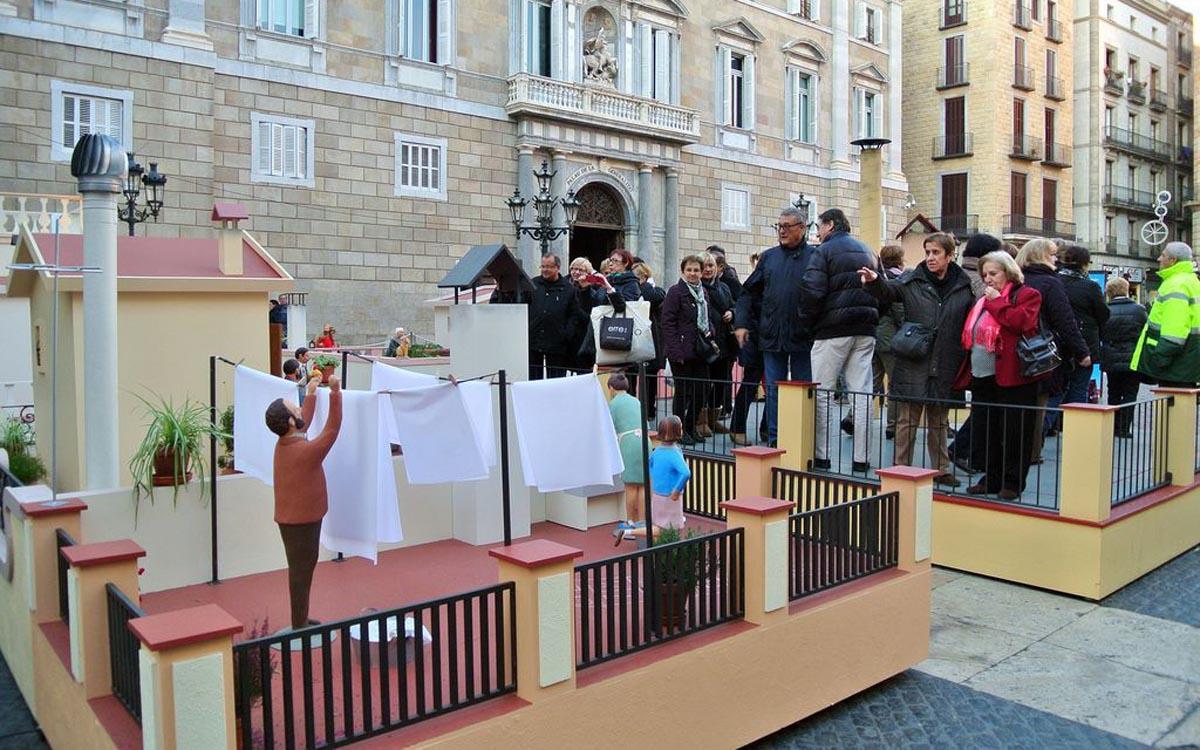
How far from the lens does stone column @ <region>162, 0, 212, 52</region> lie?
65.4ft

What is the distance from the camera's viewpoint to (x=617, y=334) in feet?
33.9

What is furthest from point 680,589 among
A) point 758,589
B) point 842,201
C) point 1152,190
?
point 1152,190

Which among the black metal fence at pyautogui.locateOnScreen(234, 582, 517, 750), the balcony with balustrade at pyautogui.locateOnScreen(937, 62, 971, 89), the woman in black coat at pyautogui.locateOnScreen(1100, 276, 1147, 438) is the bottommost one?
the black metal fence at pyautogui.locateOnScreen(234, 582, 517, 750)

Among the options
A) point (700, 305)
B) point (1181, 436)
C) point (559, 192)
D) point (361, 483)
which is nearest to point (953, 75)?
point (559, 192)

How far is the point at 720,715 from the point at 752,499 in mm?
1348

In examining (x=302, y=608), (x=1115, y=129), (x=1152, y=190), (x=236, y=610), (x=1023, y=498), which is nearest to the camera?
(x=302, y=608)

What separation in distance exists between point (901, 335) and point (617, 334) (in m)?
2.99

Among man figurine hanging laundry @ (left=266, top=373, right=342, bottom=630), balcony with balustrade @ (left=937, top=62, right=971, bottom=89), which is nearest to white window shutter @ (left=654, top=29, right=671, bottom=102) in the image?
balcony with balustrade @ (left=937, top=62, right=971, bottom=89)

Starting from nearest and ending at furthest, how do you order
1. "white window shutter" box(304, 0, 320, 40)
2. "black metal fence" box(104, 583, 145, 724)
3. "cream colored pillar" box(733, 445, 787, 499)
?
"black metal fence" box(104, 583, 145, 724) → "cream colored pillar" box(733, 445, 787, 499) → "white window shutter" box(304, 0, 320, 40)

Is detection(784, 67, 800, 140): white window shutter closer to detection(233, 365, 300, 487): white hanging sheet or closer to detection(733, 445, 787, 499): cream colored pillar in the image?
detection(733, 445, 787, 499): cream colored pillar

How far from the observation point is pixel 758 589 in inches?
228

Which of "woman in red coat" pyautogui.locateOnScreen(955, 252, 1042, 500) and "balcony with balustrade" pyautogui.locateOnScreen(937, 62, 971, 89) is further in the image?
"balcony with balustrade" pyautogui.locateOnScreen(937, 62, 971, 89)

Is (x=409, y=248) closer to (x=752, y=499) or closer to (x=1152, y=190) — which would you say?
(x=752, y=499)

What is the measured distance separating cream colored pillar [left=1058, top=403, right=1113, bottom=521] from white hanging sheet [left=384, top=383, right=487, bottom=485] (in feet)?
16.8
